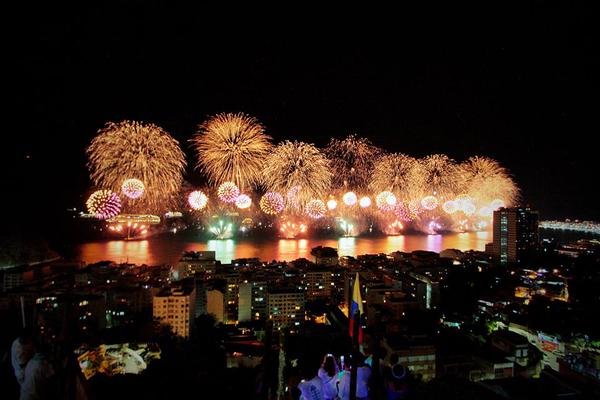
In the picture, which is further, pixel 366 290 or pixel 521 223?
pixel 521 223

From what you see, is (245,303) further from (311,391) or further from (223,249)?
(223,249)

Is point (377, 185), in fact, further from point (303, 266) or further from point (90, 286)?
point (90, 286)

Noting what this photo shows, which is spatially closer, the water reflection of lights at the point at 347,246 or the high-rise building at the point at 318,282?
the high-rise building at the point at 318,282

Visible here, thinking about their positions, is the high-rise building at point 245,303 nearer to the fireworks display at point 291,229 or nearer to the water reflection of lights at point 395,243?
the water reflection of lights at point 395,243

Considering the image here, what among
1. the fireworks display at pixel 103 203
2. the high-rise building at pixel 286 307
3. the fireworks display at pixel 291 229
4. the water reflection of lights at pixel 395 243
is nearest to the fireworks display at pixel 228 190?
the fireworks display at pixel 103 203

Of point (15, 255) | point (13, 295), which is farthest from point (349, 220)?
point (13, 295)

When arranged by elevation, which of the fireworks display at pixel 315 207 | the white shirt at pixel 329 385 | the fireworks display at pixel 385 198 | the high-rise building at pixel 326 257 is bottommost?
the high-rise building at pixel 326 257
